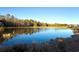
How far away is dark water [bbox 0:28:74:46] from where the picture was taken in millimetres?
2695

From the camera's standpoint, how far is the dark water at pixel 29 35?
270cm

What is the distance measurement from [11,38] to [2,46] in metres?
0.13

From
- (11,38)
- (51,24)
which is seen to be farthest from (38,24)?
(11,38)

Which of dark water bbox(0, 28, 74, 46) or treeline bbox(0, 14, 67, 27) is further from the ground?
treeline bbox(0, 14, 67, 27)

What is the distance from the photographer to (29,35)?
8.90 feet

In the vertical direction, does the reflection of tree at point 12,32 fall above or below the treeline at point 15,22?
below

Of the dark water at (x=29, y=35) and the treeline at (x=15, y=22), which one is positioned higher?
the treeline at (x=15, y=22)

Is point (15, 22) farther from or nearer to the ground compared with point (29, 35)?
farther from the ground

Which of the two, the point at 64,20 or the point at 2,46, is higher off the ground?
the point at 64,20

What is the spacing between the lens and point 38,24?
8.89ft

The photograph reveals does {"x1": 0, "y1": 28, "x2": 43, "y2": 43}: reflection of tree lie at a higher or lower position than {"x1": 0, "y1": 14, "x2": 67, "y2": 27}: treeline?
lower
